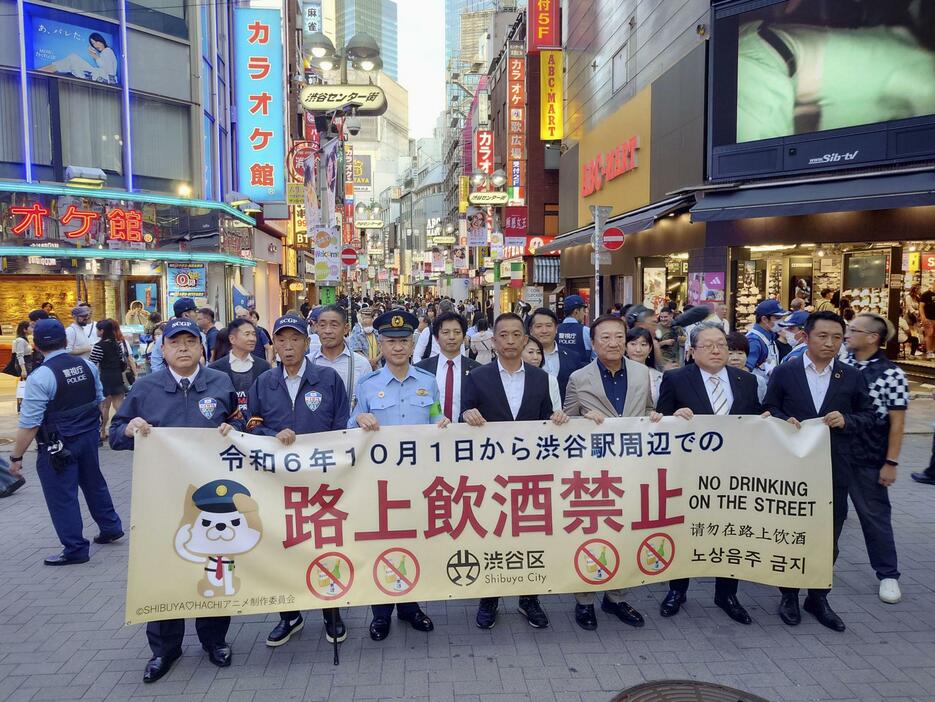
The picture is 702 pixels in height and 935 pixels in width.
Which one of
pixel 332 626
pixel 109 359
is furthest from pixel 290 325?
pixel 109 359

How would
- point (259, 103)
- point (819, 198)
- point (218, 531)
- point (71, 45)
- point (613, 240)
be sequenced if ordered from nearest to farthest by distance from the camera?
point (218, 531) → point (819, 198) → point (613, 240) → point (71, 45) → point (259, 103)

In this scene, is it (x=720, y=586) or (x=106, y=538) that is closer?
(x=720, y=586)

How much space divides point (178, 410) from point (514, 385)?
2199mm

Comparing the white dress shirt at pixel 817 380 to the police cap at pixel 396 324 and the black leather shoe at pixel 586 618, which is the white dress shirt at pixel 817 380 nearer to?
the black leather shoe at pixel 586 618

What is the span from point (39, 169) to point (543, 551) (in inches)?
671

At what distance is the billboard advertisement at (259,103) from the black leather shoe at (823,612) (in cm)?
2271

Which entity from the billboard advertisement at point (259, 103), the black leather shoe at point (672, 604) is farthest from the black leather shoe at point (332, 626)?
the billboard advertisement at point (259, 103)

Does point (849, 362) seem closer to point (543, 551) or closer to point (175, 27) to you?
point (543, 551)

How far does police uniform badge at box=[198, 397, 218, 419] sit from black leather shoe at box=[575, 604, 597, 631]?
275 cm

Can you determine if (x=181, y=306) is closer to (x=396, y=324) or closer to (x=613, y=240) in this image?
(x=396, y=324)

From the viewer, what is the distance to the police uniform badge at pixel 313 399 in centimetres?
462

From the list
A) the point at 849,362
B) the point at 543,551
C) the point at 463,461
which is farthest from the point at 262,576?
the point at 849,362

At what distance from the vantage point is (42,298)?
17.6 meters

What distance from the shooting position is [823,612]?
473 cm
